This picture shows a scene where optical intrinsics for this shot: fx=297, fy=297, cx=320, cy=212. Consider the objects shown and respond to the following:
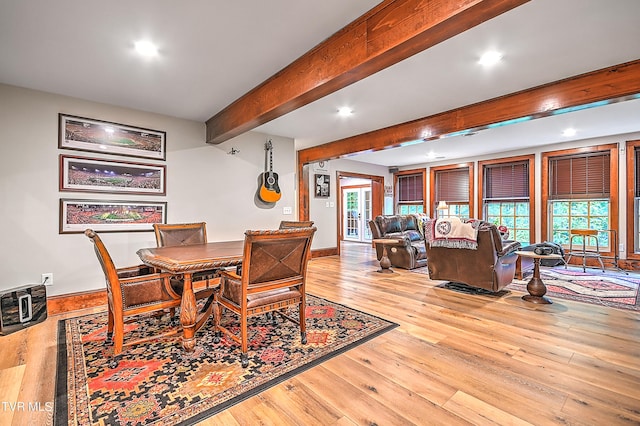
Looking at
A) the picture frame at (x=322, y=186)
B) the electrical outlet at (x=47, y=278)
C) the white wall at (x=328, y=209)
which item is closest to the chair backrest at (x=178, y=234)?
the electrical outlet at (x=47, y=278)

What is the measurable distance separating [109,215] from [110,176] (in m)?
0.47

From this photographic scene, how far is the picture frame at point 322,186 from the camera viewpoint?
22.4 feet

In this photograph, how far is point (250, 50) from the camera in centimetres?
241

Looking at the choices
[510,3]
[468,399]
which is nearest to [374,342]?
[468,399]

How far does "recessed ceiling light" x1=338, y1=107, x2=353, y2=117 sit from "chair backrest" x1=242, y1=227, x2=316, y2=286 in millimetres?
2189

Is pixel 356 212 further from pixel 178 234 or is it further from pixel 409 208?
pixel 178 234

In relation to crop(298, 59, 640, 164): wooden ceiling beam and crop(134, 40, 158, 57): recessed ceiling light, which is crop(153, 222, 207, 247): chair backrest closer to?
crop(134, 40, 158, 57): recessed ceiling light

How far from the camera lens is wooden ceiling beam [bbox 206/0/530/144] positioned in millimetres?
1581

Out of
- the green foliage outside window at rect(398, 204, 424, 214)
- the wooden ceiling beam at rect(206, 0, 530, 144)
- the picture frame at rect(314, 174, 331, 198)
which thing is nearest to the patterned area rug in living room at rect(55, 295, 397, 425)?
the wooden ceiling beam at rect(206, 0, 530, 144)

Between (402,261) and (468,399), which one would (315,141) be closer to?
(402,261)

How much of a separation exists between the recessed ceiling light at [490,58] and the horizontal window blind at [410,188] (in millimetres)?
5936

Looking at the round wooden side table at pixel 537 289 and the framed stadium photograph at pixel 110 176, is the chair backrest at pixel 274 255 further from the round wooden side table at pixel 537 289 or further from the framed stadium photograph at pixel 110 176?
the round wooden side table at pixel 537 289

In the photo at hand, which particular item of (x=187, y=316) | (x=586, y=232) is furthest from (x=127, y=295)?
(x=586, y=232)

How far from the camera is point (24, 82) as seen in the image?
295cm
